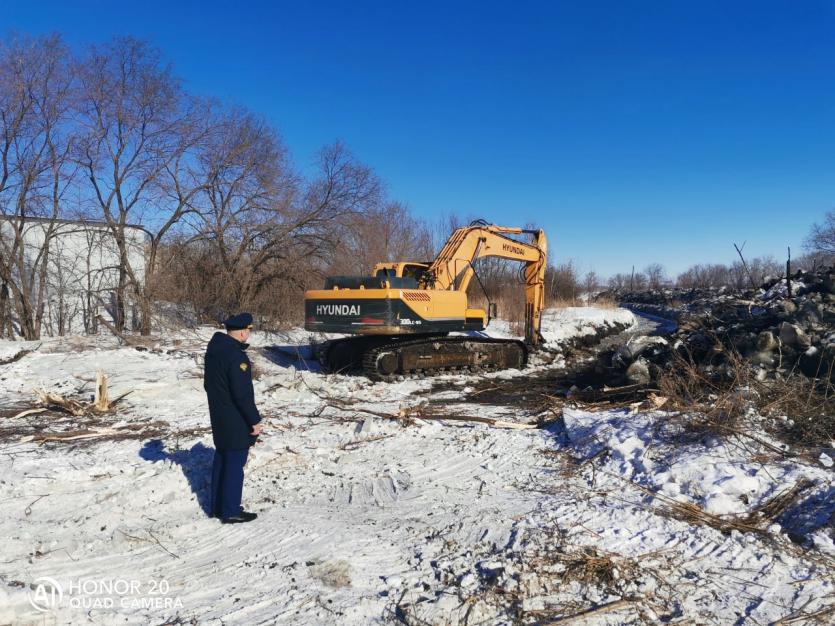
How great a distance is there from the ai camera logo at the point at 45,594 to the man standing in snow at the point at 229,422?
1.14 m

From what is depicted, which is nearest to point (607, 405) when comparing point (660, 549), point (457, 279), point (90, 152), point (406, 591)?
point (660, 549)

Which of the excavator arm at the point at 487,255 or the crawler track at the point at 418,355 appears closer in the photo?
the crawler track at the point at 418,355

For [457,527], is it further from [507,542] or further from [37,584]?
[37,584]

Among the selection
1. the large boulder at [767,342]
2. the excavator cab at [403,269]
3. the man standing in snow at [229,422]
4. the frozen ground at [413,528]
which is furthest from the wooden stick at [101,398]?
the large boulder at [767,342]

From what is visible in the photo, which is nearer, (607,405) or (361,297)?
(607,405)

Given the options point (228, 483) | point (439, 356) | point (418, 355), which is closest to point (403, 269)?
point (418, 355)

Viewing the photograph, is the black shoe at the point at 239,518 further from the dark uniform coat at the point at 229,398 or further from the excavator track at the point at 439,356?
the excavator track at the point at 439,356

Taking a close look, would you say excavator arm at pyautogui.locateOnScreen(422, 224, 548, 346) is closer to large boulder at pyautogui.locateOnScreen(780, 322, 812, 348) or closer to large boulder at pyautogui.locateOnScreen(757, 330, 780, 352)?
large boulder at pyautogui.locateOnScreen(757, 330, 780, 352)

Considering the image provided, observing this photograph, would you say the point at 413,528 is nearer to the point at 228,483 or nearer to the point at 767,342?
the point at 228,483

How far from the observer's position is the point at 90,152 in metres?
14.9

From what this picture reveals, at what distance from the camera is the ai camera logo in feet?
9.98

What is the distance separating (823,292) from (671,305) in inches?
1204

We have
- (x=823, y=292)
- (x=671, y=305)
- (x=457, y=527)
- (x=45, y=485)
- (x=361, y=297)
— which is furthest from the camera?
(x=671, y=305)

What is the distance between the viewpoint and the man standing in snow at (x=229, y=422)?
4211 millimetres
